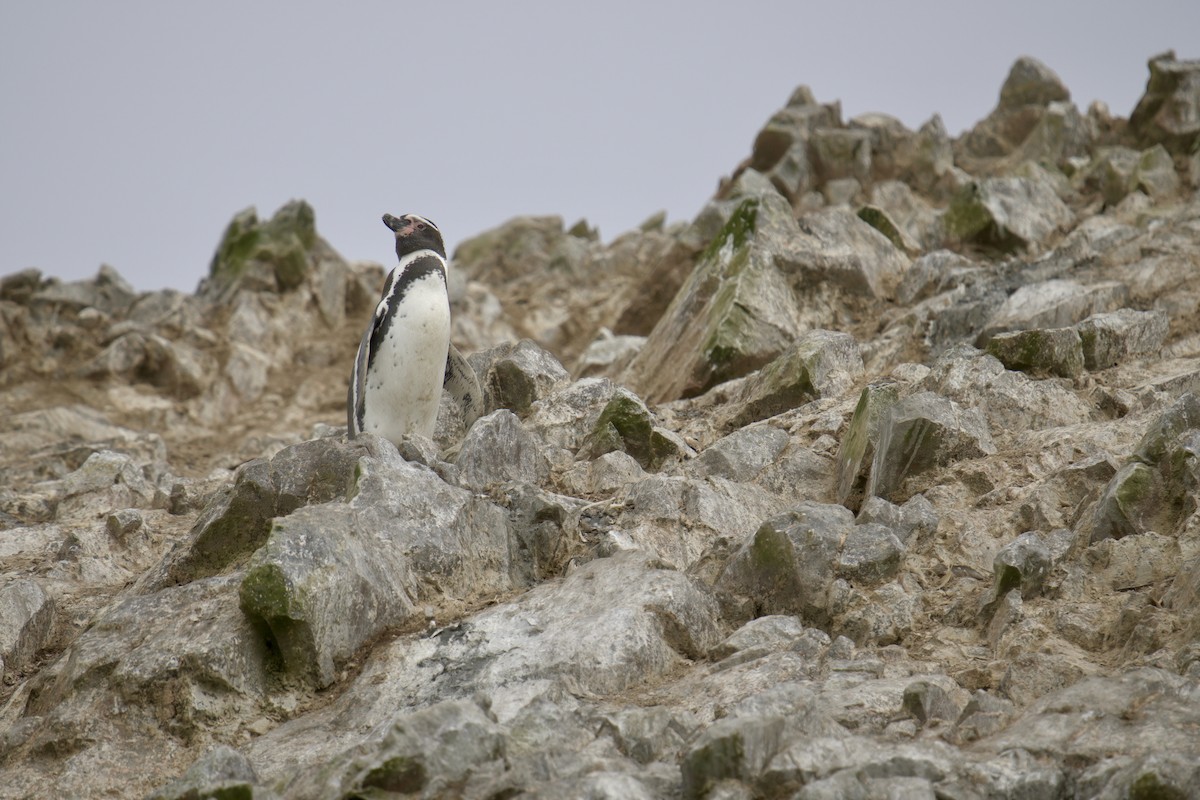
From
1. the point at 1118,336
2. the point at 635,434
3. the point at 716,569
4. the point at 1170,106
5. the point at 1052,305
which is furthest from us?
the point at 1170,106

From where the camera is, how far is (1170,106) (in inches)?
795

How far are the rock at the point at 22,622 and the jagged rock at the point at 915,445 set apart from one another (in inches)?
204

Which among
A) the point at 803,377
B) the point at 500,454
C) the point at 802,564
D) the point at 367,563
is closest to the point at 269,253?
the point at 803,377

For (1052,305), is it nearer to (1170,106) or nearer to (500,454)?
(500,454)

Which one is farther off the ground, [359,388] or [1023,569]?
[359,388]

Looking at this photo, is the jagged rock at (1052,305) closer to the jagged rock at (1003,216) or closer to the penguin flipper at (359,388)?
the jagged rock at (1003,216)

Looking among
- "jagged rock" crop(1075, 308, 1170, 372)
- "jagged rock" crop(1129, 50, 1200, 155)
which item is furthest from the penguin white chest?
"jagged rock" crop(1129, 50, 1200, 155)

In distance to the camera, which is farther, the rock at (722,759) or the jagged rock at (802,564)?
the jagged rock at (802,564)

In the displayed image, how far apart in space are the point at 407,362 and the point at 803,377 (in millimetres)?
3141

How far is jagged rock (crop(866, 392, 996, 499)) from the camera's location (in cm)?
802

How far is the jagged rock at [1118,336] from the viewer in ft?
30.9

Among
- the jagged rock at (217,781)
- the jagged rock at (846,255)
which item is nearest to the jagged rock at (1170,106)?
the jagged rock at (846,255)

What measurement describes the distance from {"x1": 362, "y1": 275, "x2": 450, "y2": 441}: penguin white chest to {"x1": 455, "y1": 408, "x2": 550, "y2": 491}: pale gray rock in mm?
1289

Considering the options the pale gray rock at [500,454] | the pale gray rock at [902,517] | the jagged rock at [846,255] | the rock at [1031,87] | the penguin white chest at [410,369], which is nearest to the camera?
the pale gray rock at [902,517]
